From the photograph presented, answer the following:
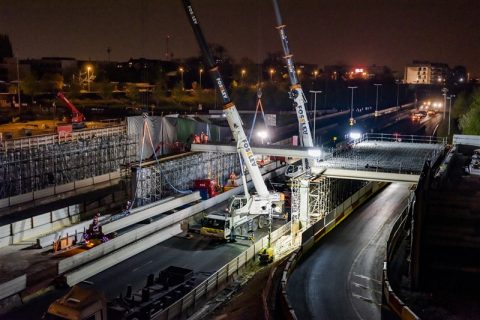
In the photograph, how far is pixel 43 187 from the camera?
3325 centimetres

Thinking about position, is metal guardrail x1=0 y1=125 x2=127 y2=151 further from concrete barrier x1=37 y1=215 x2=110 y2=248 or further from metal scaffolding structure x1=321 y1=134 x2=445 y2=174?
metal scaffolding structure x1=321 y1=134 x2=445 y2=174

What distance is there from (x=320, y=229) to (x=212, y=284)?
24.5ft

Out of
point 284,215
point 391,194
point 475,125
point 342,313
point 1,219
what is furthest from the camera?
point 475,125

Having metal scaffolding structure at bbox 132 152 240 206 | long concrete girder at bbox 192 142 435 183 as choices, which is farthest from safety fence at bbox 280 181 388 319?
metal scaffolding structure at bbox 132 152 240 206

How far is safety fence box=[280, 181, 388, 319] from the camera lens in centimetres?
1728

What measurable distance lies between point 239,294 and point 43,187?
1816 cm

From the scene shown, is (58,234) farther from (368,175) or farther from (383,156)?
(383,156)

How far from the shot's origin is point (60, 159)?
113 ft


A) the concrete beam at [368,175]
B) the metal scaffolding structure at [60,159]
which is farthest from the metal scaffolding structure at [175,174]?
the concrete beam at [368,175]

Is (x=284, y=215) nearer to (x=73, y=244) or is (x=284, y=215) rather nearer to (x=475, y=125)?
(x=73, y=244)

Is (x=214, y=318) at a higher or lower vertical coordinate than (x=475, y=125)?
lower

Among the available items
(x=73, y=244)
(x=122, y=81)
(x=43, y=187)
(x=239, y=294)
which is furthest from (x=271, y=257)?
(x=122, y=81)

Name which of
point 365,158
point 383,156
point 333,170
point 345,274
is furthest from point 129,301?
point 383,156

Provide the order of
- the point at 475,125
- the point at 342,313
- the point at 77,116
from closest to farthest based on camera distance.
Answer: the point at 342,313 → the point at 77,116 → the point at 475,125
